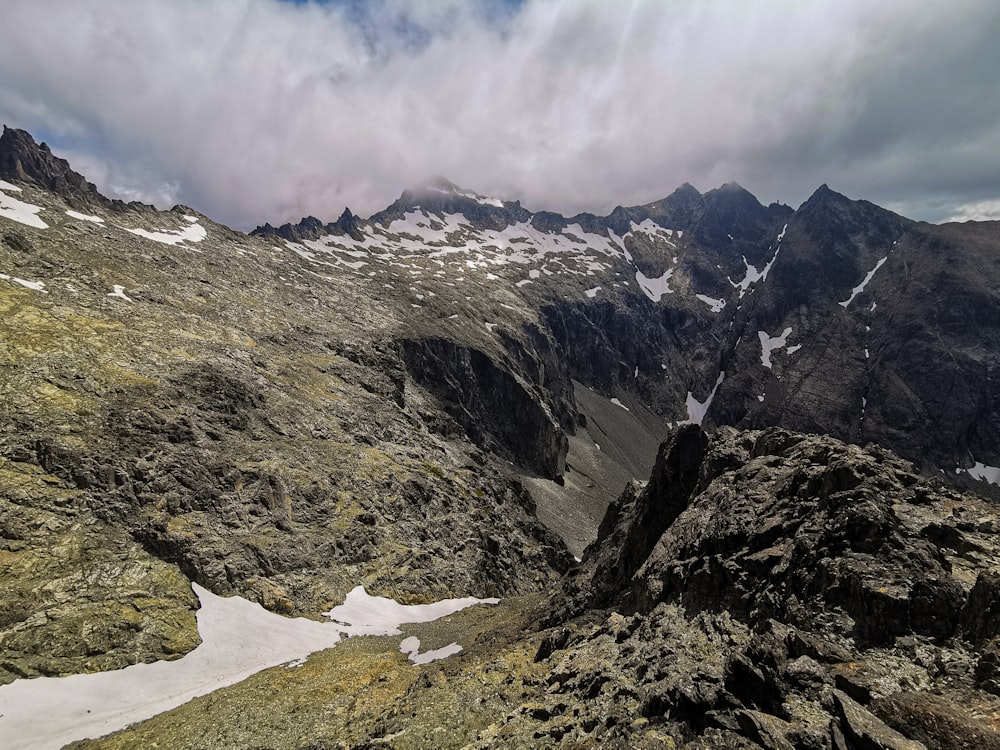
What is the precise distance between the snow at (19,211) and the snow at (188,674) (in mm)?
70799

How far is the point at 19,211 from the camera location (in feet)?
257

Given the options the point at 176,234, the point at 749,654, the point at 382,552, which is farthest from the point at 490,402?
the point at 749,654

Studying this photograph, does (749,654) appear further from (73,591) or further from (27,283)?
(27,283)

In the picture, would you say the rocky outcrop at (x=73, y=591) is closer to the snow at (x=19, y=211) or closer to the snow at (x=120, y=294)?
the snow at (x=120, y=294)

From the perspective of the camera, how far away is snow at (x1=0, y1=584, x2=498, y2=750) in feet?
84.1

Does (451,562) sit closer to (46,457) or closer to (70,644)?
(70,644)

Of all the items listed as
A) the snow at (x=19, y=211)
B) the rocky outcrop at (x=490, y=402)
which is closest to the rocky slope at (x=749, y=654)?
the rocky outcrop at (x=490, y=402)

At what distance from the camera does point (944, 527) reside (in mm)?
17984

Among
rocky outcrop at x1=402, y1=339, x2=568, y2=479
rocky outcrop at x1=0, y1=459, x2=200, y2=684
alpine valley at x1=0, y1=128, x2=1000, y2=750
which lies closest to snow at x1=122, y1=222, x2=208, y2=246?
alpine valley at x1=0, y1=128, x2=1000, y2=750

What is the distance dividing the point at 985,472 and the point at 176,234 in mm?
251891

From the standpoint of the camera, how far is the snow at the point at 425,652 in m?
33.9

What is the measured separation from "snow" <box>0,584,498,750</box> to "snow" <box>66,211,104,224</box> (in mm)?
83695

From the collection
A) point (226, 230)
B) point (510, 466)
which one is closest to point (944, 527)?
point (510, 466)

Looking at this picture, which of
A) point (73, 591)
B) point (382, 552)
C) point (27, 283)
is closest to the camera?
point (73, 591)
